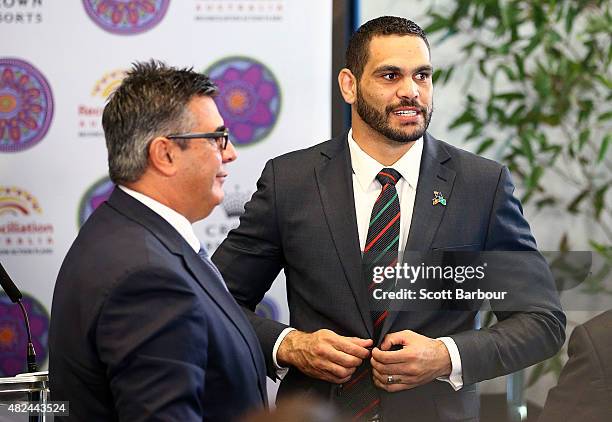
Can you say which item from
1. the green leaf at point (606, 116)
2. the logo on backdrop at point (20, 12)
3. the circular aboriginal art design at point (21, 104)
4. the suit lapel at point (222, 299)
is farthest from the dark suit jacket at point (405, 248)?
the green leaf at point (606, 116)

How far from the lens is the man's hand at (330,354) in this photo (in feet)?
A: 7.31

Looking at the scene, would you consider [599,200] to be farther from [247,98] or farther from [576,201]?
[247,98]

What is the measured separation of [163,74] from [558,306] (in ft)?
3.85

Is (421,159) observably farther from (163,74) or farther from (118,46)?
(118,46)

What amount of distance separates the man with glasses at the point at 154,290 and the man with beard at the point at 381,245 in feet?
1.52

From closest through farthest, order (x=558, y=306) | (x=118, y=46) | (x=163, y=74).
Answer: (x=163, y=74) < (x=558, y=306) < (x=118, y=46)

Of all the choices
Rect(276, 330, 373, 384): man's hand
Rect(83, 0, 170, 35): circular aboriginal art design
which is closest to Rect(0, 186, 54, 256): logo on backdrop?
Rect(83, 0, 170, 35): circular aboriginal art design

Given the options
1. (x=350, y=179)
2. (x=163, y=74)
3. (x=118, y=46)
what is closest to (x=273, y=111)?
(x=118, y=46)

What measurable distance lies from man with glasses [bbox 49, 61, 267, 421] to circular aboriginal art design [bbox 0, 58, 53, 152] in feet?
4.88

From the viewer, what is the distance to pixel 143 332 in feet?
5.33

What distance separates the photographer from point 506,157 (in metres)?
4.00

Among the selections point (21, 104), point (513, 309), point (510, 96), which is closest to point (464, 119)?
point (510, 96)

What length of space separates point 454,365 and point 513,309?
0.25 metres

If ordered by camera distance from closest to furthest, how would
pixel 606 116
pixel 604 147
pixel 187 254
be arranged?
pixel 187 254 → pixel 604 147 → pixel 606 116
